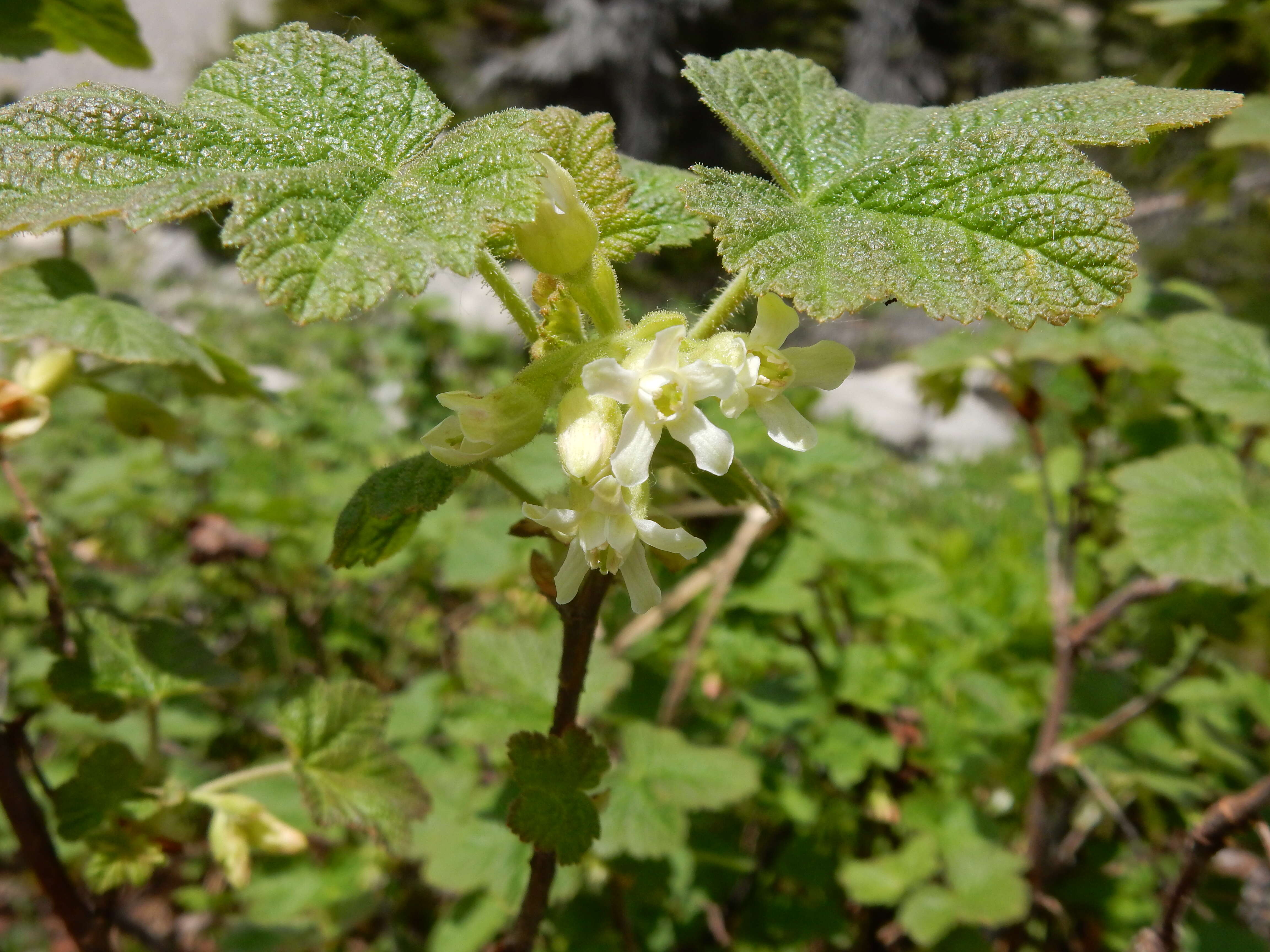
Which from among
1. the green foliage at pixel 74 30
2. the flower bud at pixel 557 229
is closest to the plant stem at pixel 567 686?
the flower bud at pixel 557 229

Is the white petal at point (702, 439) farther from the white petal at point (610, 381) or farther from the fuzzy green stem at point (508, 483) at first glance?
the fuzzy green stem at point (508, 483)

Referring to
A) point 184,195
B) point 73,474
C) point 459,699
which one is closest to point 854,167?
point 184,195

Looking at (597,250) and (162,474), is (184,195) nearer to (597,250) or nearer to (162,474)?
(597,250)

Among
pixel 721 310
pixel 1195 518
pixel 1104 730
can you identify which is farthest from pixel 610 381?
pixel 1104 730

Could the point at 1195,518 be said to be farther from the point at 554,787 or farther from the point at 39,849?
the point at 39,849

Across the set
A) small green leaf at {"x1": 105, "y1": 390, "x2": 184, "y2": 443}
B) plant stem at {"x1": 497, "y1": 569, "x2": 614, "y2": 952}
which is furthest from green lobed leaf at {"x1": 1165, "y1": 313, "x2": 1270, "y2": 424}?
small green leaf at {"x1": 105, "y1": 390, "x2": 184, "y2": 443}
